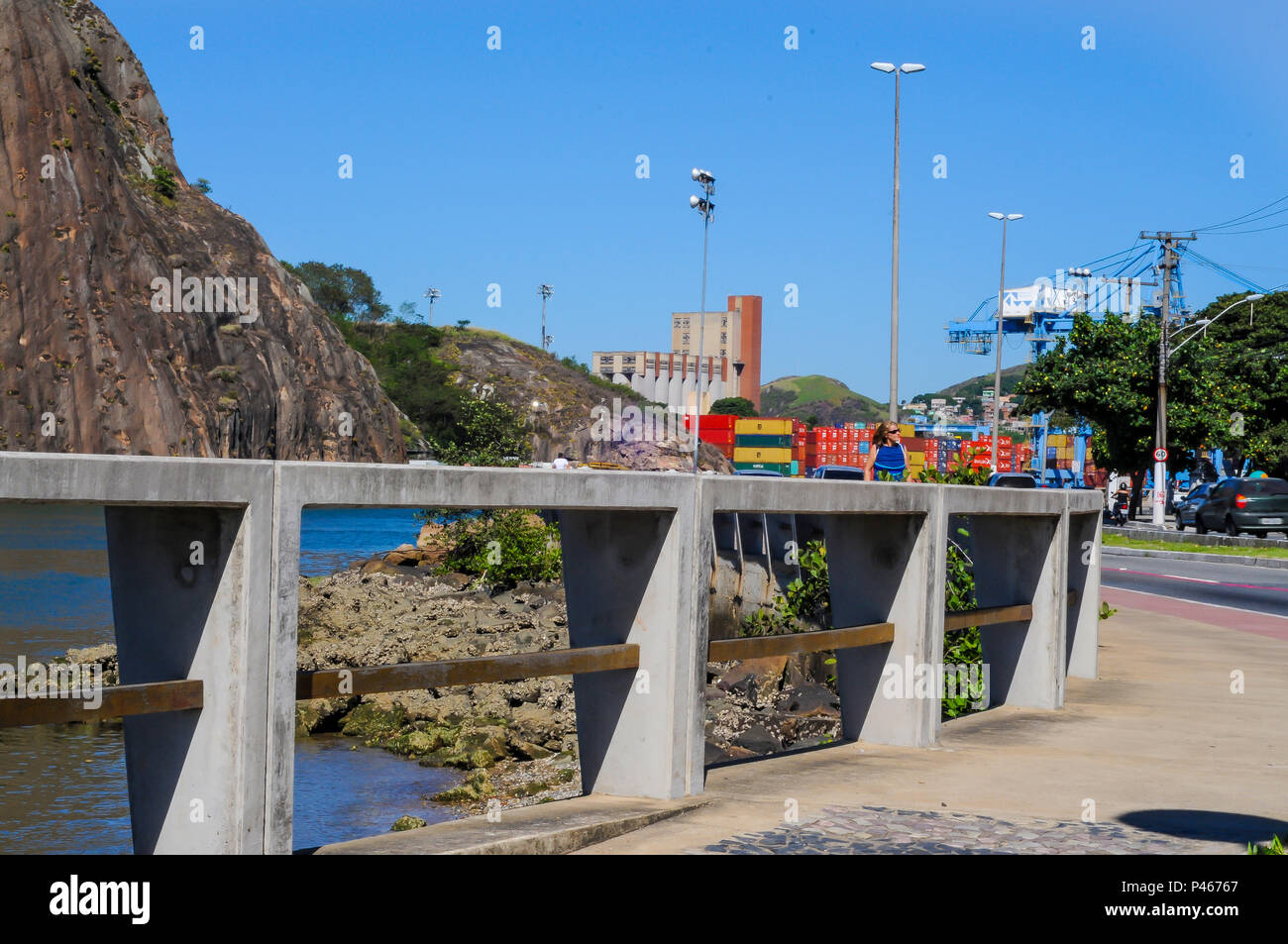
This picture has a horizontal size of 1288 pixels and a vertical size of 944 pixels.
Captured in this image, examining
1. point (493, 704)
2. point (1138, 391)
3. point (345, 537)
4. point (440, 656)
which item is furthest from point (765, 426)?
point (493, 704)

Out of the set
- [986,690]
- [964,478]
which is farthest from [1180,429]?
[986,690]

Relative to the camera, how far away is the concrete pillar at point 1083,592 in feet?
33.4

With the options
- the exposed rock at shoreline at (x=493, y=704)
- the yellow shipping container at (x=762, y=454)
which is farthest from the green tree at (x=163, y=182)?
the exposed rock at shoreline at (x=493, y=704)

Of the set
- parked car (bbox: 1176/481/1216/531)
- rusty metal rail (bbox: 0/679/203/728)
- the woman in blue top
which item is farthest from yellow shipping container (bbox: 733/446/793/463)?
rusty metal rail (bbox: 0/679/203/728)

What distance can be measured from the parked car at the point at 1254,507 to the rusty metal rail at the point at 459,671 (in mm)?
A: 36087

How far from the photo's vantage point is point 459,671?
4766 millimetres

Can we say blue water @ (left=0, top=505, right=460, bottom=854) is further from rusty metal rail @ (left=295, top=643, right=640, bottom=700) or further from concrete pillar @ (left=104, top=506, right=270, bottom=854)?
rusty metal rail @ (left=295, top=643, right=640, bottom=700)

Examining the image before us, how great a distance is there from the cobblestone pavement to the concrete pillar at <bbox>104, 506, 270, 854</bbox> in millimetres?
1591

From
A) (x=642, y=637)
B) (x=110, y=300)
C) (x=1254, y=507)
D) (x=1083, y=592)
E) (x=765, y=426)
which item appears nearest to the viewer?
(x=642, y=637)

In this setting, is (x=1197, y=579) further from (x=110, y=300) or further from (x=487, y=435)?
(x=110, y=300)

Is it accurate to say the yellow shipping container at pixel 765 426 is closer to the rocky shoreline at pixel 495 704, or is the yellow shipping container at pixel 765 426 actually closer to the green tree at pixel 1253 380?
the green tree at pixel 1253 380

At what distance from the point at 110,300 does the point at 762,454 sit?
94.6 meters

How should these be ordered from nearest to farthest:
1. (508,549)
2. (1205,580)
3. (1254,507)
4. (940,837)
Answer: (940,837)
(1205,580)
(508,549)
(1254,507)

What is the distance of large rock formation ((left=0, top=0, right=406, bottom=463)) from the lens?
70.3m
